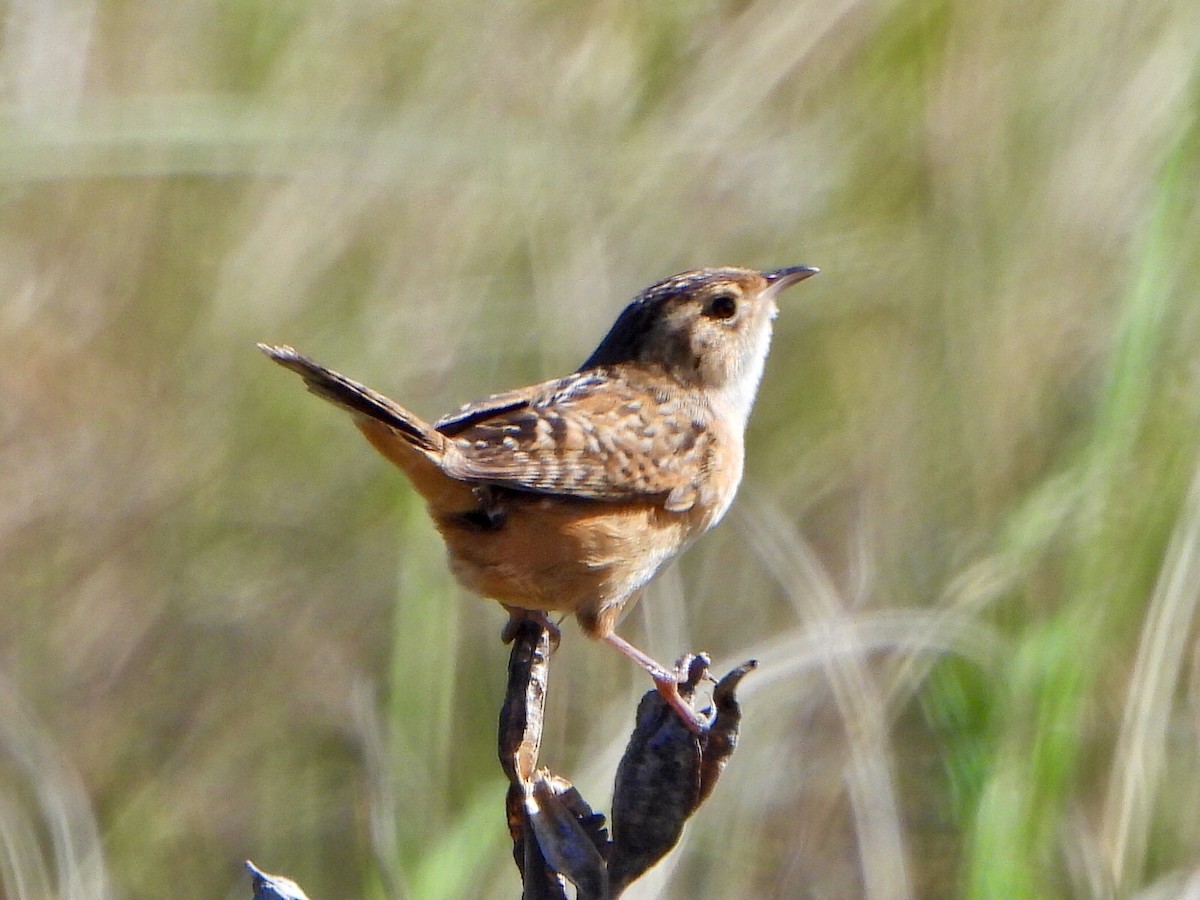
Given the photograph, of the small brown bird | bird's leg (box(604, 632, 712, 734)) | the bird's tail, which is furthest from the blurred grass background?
the bird's tail

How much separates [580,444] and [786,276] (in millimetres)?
802

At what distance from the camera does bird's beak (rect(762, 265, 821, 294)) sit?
145 inches

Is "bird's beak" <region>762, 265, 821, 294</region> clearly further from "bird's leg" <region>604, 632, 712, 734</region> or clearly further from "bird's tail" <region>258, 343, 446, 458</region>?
"bird's tail" <region>258, 343, 446, 458</region>

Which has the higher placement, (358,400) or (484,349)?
(484,349)

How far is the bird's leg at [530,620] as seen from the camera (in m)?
2.84

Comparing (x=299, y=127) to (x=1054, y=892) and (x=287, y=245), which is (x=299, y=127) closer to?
(x=287, y=245)

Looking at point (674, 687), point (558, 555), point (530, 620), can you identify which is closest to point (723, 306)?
point (558, 555)

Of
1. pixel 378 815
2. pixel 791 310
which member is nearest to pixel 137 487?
pixel 378 815

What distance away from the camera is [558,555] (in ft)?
10.1

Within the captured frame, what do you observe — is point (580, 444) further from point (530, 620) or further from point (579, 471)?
point (530, 620)

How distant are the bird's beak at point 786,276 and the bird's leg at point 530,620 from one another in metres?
1.15

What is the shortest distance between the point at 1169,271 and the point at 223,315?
2.51 meters

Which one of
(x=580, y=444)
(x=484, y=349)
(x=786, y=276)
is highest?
(x=484, y=349)

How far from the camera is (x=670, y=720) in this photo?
1.93 meters
